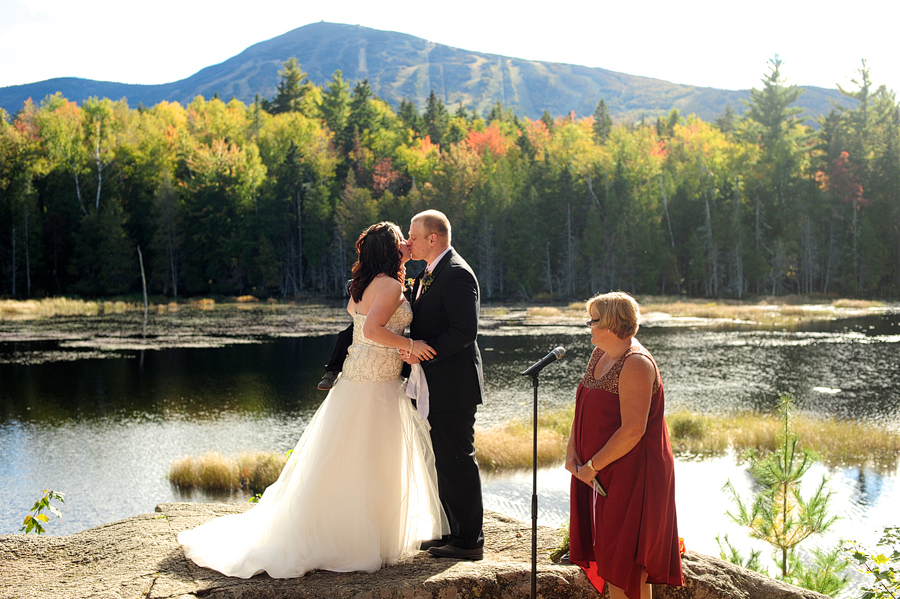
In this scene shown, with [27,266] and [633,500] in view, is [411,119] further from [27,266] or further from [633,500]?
[633,500]

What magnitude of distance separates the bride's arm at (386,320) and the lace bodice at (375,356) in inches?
5.1

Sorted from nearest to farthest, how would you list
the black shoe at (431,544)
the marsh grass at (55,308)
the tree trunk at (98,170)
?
1. the black shoe at (431,544)
2. the marsh grass at (55,308)
3. the tree trunk at (98,170)

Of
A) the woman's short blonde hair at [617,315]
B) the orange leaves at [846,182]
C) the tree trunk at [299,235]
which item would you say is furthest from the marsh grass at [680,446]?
the tree trunk at [299,235]

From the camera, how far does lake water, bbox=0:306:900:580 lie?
33.8 ft

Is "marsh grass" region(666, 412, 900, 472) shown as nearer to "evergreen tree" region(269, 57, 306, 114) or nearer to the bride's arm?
the bride's arm

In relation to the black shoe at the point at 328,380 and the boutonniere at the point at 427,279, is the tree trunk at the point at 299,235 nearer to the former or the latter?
the black shoe at the point at 328,380

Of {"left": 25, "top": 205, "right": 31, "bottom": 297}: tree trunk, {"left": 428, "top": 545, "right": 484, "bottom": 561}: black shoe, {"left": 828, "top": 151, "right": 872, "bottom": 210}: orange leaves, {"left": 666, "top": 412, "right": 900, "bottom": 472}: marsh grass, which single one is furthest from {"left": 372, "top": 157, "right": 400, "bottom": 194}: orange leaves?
{"left": 428, "top": 545, "right": 484, "bottom": 561}: black shoe

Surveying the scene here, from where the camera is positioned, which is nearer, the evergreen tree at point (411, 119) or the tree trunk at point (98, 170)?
the tree trunk at point (98, 170)

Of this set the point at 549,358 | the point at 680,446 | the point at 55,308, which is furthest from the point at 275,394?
the point at 55,308

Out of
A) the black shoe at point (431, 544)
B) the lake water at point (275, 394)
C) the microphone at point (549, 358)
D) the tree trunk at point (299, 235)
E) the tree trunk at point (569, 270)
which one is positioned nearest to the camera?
the microphone at point (549, 358)

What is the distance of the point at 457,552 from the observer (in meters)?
3.83

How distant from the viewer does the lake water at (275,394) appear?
1030cm

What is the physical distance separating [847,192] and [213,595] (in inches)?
2269

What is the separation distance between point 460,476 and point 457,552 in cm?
42
